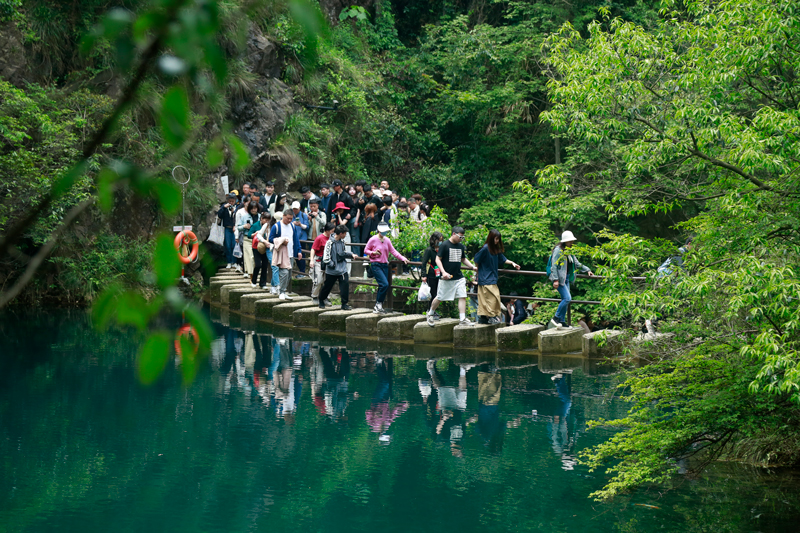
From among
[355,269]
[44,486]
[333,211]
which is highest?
[333,211]

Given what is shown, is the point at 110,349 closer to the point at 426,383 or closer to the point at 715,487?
the point at 426,383

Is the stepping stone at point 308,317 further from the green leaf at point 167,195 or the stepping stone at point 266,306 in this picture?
the green leaf at point 167,195

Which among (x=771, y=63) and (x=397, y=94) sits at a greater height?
(x=397, y=94)

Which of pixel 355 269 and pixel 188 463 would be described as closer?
pixel 188 463

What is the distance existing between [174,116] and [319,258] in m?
13.7

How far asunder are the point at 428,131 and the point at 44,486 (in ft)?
73.6

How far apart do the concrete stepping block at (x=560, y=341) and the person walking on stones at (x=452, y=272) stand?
1.37 meters

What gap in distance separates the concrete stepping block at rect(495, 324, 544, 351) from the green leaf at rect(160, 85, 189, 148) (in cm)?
1128

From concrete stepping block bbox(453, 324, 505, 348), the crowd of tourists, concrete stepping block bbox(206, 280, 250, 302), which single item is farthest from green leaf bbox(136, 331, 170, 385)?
concrete stepping block bbox(206, 280, 250, 302)

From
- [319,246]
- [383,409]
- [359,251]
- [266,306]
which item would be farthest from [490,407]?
[359,251]

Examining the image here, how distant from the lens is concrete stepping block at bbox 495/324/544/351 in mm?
12562

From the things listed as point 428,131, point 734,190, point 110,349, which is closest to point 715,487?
point 734,190

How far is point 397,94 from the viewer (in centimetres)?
2780

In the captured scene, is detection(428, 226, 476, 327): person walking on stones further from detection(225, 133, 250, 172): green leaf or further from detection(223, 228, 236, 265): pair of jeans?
detection(225, 133, 250, 172): green leaf
